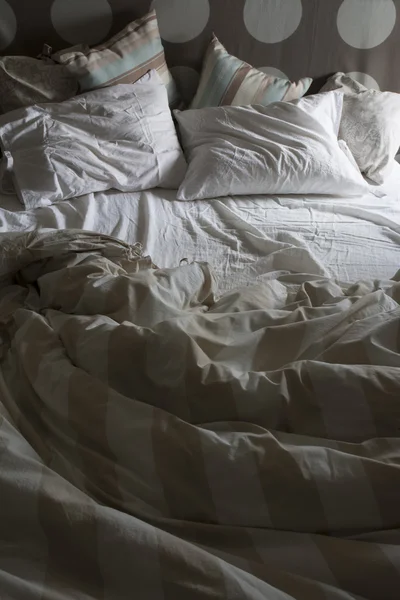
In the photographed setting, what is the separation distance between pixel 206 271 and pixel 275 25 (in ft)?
3.97

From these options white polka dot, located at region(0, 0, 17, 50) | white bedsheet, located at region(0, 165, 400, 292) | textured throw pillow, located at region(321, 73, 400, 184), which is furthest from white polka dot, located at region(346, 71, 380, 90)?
white polka dot, located at region(0, 0, 17, 50)

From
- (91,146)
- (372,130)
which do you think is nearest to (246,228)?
(91,146)

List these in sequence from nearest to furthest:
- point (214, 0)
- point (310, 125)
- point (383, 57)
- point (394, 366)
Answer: point (394, 366)
point (310, 125)
point (214, 0)
point (383, 57)

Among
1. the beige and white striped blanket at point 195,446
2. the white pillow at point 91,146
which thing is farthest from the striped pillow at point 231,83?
the beige and white striped blanket at point 195,446

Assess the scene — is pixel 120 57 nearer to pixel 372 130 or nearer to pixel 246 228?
pixel 246 228

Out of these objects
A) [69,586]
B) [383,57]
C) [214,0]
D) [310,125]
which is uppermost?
[214,0]

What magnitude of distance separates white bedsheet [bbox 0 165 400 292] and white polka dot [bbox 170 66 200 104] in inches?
18.5

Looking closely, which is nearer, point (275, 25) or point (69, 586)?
point (69, 586)

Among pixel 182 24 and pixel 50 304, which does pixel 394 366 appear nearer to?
pixel 50 304

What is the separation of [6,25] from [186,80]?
0.61 meters

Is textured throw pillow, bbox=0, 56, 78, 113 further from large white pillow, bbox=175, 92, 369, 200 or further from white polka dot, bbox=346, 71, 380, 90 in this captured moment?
white polka dot, bbox=346, 71, 380, 90

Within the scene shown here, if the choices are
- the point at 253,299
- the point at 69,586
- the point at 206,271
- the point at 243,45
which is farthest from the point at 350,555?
the point at 243,45

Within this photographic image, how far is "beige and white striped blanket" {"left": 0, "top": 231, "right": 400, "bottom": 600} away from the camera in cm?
68

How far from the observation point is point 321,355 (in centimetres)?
97
